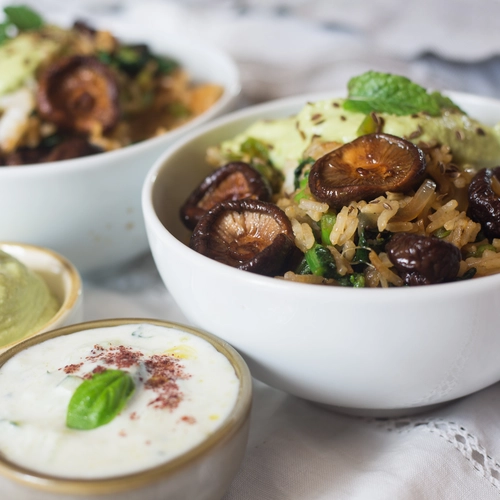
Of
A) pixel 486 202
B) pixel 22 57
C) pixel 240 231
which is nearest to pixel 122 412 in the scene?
pixel 240 231

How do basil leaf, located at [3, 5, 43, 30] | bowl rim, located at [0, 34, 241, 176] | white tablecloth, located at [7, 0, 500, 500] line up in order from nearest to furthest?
white tablecloth, located at [7, 0, 500, 500] → bowl rim, located at [0, 34, 241, 176] → basil leaf, located at [3, 5, 43, 30]

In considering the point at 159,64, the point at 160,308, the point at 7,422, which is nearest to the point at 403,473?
the point at 7,422

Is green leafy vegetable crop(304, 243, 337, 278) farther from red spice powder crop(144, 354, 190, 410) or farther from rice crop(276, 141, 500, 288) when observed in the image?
red spice powder crop(144, 354, 190, 410)

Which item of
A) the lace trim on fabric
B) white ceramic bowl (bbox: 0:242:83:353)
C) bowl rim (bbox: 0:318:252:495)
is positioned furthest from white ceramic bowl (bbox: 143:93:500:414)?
white ceramic bowl (bbox: 0:242:83:353)

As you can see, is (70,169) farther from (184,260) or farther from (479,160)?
(479,160)

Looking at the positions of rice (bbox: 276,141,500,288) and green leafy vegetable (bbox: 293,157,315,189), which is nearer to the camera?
rice (bbox: 276,141,500,288)

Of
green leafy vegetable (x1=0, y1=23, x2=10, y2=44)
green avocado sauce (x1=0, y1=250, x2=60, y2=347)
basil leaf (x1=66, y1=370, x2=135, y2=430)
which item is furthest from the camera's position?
green leafy vegetable (x1=0, y1=23, x2=10, y2=44)
